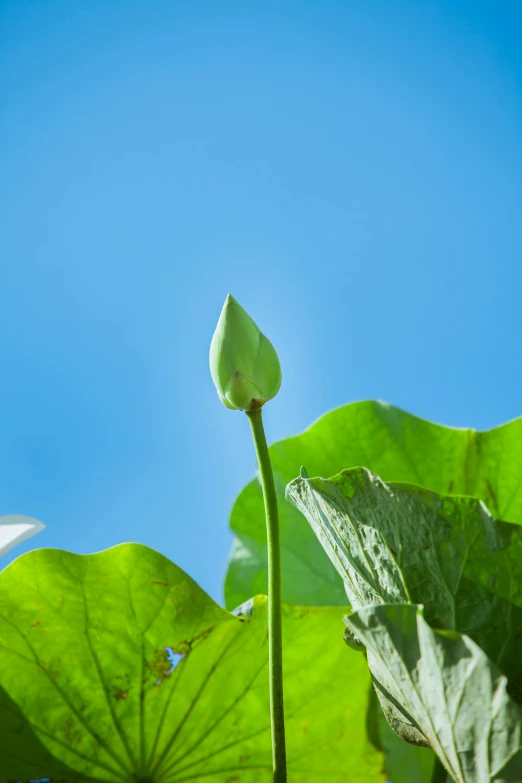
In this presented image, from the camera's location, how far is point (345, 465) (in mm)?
638

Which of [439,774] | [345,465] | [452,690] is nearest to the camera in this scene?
[452,690]

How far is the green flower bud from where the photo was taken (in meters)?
0.42

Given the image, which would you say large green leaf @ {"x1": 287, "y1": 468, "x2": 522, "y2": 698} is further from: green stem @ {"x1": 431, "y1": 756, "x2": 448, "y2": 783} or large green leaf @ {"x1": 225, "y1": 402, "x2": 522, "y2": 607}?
large green leaf @ {"x1": 225, "y1": 402, "x2": 522, "y2": 607}

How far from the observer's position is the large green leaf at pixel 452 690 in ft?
0.91

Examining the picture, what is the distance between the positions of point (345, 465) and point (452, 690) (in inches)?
13.7

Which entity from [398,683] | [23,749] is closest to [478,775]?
[398,683]

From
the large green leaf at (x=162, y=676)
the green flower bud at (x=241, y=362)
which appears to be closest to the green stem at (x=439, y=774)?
the large green leaf at (x=162, y=676)

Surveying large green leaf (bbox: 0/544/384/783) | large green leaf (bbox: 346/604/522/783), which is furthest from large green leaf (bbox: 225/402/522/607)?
large green leaf (bbox: 346/604/522/783)

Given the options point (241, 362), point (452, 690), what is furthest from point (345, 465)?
point (452, 690)

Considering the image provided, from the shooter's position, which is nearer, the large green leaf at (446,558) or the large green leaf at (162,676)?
the large green leaf at (446,558)

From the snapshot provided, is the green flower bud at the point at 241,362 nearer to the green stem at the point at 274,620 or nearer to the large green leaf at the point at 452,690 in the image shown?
the green stem at the point at 274,620

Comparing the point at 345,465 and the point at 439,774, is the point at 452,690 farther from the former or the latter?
the point at 345,465

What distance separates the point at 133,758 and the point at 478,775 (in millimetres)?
237

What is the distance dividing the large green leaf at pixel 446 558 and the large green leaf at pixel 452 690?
4cm
